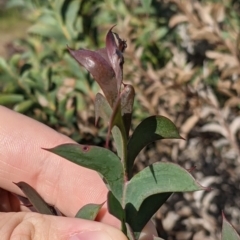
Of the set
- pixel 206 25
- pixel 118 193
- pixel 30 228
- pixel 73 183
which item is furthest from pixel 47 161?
pixel 118 193

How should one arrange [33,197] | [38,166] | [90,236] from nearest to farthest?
[33,197] → [90,236] → [38,166]

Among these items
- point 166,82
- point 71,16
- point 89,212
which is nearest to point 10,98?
point 71,16

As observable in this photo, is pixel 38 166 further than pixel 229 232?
Yes

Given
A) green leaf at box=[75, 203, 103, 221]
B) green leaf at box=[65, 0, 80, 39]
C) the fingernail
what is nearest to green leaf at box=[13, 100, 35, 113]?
green leaf at box=[65, 0, 80, 39]

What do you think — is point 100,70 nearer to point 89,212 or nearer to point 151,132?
point 151,132

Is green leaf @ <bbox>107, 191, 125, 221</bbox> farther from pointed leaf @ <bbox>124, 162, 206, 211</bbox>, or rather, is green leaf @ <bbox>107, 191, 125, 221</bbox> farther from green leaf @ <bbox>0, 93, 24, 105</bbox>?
green leaf @ <bbox>0, 93, 24, 105</bbox>

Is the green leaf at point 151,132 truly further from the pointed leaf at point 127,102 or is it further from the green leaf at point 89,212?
the green leaf at point 89,212
